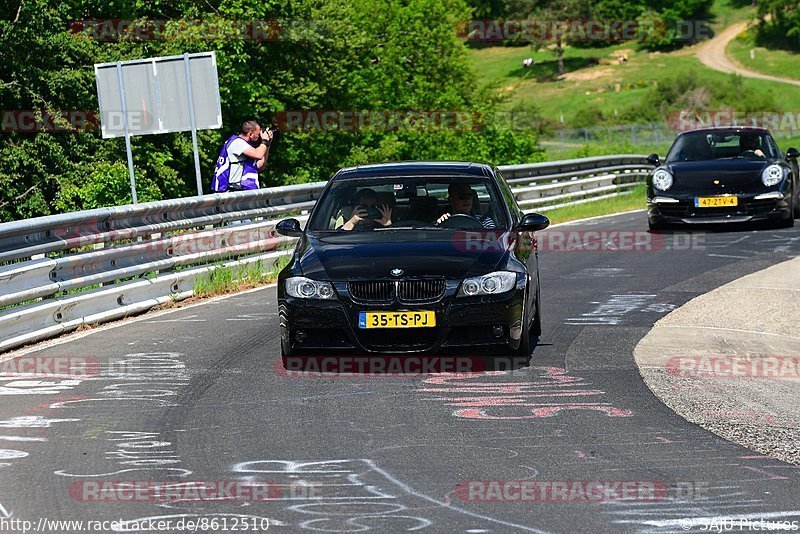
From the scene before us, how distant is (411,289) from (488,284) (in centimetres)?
51

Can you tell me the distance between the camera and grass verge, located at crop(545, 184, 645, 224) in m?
24.8

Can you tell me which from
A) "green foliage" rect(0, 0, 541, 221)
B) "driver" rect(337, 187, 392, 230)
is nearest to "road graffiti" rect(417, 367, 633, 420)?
"driver" rect(337, 187, 392, 230)

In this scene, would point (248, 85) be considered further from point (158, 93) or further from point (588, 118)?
point (588, 118)

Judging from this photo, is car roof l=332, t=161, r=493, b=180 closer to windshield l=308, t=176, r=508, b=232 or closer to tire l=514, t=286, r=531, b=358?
windshield l=308, t=176, r=508, b=232

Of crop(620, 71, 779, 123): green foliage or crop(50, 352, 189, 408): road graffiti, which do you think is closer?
crop(50, 352, 189, 408): road graffiti

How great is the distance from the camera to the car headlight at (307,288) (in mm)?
8703

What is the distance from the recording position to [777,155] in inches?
778

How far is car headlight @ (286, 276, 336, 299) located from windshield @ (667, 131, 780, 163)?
472 inches

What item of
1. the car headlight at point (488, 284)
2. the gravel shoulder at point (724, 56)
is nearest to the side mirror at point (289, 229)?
the car headlight at point (488, 284)

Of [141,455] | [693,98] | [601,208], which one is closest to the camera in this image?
[141,455]

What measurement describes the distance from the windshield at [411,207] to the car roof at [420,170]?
90 mm

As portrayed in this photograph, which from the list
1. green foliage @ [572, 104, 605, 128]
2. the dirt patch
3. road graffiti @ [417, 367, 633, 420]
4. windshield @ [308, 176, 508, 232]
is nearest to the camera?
road graffiti @ [417, 367, 633, 420]

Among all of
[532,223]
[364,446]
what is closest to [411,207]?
[532,223]

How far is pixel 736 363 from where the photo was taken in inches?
362
